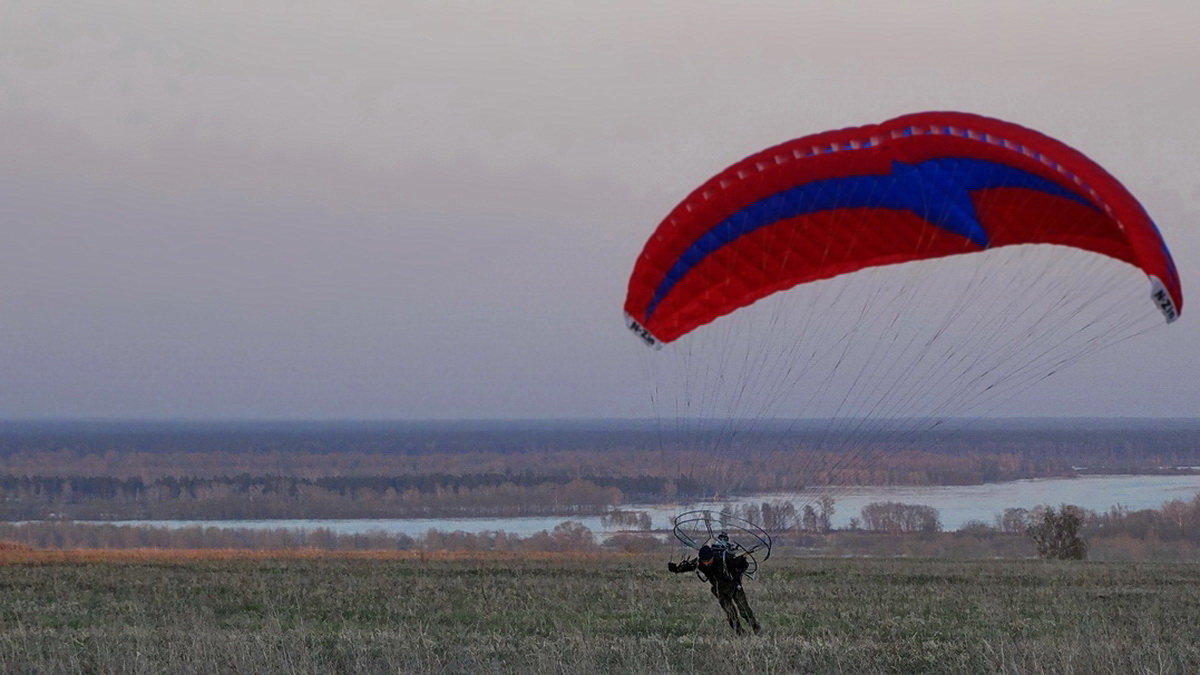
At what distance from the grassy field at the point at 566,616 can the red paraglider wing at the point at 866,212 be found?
3.54 m

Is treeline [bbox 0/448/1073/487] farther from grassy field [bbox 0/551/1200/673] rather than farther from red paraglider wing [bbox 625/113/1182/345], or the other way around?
red paraglider wing [bbox 625/113/1182/345]

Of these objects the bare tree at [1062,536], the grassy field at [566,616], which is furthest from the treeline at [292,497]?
the grassy field at [566,616]

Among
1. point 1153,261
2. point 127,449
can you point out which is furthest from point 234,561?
point 127,449

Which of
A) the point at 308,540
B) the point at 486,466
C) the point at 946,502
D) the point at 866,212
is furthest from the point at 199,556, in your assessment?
the point at 486,466

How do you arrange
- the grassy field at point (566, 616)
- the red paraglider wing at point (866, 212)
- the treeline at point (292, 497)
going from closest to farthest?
the red paraglider wing at point (866, 212) < the grassy field at point (566, 616) < the treeline at point (292, 497)

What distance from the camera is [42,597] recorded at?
20578 mm

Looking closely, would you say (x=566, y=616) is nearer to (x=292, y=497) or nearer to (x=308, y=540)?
(x=308, y=540)

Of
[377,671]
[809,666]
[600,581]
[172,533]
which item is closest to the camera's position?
[377,671]

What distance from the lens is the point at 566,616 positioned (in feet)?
59.6

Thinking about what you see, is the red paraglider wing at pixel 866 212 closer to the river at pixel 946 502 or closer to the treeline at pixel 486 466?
the river at pixel 946 502

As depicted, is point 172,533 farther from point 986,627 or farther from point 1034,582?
point 986,627

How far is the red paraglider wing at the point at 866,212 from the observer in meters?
12.0

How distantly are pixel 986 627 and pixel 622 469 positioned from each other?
121011mm

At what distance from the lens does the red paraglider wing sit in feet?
39.3
